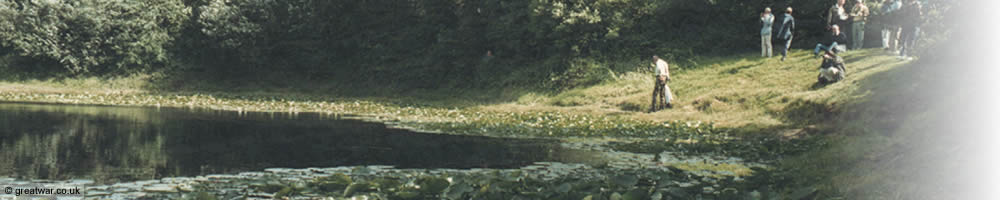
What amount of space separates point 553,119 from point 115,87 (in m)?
31.0

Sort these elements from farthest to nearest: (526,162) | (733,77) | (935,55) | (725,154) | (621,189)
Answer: (733,77)
(935,55)
(725,154)
(526,162)
(621,189)

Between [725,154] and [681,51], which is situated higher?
[681,51]

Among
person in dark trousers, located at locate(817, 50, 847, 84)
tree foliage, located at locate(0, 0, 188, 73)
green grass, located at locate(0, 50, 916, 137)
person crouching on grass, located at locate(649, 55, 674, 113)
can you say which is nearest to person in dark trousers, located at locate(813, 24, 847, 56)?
green grass, located at locate(0, 50, 916, 137)

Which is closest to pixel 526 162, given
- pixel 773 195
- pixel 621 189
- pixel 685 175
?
pixel 685 175

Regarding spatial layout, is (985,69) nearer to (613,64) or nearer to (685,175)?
(685,175)

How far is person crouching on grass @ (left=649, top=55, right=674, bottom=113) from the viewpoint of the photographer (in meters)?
24.7

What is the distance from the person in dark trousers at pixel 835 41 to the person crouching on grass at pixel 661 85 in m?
5.44

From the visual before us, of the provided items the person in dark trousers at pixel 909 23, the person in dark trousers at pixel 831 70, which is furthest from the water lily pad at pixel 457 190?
the person in dark trousers at pixel 909 23

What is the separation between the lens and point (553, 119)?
2294 cm

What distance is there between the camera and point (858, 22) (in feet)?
88.4

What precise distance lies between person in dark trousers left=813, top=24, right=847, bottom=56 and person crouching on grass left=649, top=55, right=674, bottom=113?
544 cm

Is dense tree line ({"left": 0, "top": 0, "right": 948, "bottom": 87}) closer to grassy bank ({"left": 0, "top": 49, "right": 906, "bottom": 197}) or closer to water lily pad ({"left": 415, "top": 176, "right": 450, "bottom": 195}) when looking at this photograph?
grassy bank ({"left": 0, "top": 49, "right": 906, "bottom": 197})

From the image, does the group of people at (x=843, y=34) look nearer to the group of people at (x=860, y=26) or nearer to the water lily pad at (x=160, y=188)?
the group of people at (x=860, y=26)

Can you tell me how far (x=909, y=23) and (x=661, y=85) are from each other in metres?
7.43
